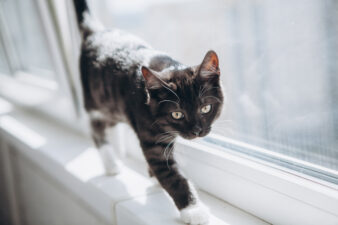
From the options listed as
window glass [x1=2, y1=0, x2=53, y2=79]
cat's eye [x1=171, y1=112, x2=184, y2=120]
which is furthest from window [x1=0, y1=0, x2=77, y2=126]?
cat's eye [x1=171, y1=112, x2=184, y2=120]

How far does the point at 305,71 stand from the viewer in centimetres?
66

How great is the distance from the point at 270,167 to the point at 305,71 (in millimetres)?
215

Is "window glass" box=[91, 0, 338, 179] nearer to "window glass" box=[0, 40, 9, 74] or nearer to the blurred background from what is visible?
the blurred background

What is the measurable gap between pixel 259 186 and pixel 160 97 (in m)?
0.29

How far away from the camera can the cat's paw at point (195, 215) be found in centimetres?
70

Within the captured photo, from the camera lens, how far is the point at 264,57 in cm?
71

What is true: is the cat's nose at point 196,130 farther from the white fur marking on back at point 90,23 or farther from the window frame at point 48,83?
the window frame at point 48,83

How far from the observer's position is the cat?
70 cm

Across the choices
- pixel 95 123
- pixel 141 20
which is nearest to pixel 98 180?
pixel 95 123

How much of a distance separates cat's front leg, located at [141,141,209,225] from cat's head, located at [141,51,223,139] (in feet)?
0.22

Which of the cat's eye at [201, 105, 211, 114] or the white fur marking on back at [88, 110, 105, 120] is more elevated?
the cat's eye at [201, 105, 211, 114]

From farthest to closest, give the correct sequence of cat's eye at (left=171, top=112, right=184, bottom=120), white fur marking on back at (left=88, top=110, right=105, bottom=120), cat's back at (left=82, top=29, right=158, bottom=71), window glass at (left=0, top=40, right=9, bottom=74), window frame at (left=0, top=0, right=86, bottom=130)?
window glass at (left=0, top=40, right=9, bottom=74), window frame at (left=0, top=0, right=86, bottom=130), white fur marking on back at (left=88, top=110, right=105, bottom=120), cat's back at (left=82, top=29, right=158, bottom=71), cat's eye at (left=171, top=112, right=184, bottom=120)

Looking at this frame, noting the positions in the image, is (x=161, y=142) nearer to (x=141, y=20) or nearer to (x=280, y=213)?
(x=280, y=213)

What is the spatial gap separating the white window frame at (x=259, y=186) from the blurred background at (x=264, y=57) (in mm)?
29
